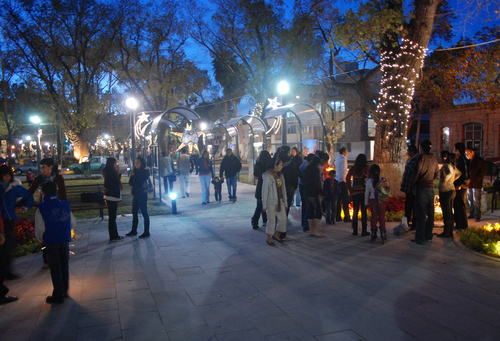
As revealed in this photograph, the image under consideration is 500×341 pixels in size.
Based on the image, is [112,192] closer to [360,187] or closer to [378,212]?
[360,187]

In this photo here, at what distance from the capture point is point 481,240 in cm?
649

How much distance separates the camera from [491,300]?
4453 mm

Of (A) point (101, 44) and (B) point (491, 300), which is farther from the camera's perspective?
(A) point (101, 44)

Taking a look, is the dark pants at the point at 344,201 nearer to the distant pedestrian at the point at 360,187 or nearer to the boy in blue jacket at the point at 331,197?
the boy in blue jacket at the point at 331,197

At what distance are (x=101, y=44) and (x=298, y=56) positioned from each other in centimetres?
2013

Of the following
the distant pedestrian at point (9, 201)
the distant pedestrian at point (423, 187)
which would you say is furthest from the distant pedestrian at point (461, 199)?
the distant pedestrian at point (9, 201)

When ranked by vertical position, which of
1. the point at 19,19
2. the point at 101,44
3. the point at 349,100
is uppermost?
the point at 19,19

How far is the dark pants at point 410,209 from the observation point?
26.8 ft

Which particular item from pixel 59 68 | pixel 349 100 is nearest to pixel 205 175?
pixel 349 100

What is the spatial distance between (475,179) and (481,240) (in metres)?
2.98

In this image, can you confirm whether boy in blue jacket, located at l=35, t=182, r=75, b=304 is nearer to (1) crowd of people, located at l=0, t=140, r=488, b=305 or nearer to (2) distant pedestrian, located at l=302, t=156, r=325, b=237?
(1) crowd of people, located at l=0, t=140, r=488, b=305

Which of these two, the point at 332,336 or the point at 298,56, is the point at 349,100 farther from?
the point at 332,336

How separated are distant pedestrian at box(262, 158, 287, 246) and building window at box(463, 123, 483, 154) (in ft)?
108

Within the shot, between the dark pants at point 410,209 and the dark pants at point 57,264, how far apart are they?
6.78 meters
